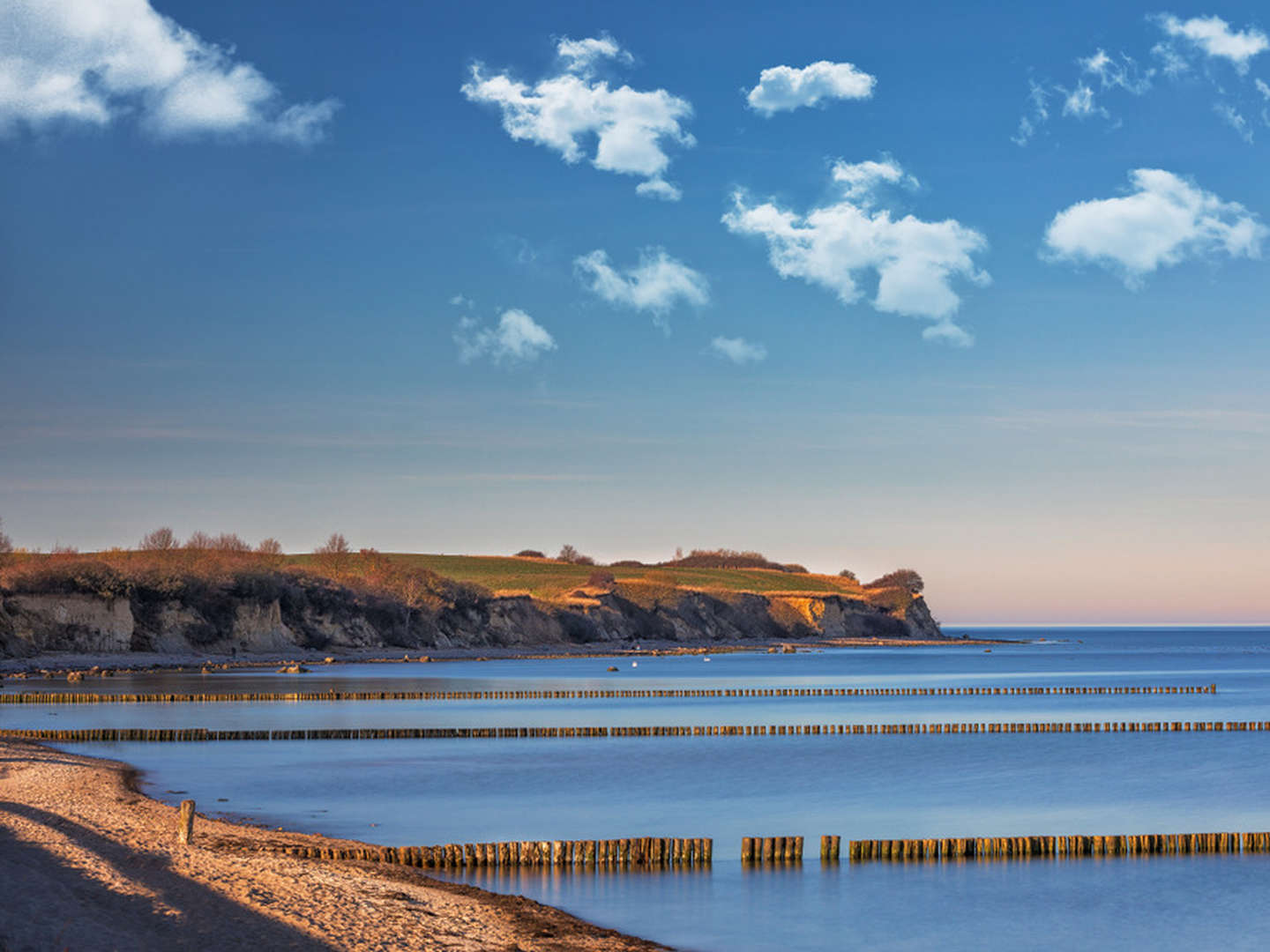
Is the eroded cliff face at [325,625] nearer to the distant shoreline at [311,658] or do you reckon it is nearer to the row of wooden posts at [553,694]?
the distant shoreline at [311,658]

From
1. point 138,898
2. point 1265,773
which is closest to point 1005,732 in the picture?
point 1265,773

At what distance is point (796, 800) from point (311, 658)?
83437mm

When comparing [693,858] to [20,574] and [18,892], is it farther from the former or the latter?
[20,574]

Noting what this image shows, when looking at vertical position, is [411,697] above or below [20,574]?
below

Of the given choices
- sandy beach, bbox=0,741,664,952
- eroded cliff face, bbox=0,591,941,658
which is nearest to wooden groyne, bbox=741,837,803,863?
sandy beach, bbox=0,741,664,952

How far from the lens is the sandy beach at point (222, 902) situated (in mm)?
15281

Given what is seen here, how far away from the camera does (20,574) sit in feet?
285

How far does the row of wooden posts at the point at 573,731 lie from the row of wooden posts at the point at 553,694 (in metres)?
14.3

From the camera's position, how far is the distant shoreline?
8294 cm

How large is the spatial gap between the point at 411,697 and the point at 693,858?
1819 inches

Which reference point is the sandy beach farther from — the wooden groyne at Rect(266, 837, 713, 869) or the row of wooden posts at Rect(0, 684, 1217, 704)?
the row of wooden posts at Rect(0, 684, 1217, 704)

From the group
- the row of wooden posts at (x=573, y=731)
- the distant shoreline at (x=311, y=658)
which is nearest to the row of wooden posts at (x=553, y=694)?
the row of wooden posts at (x=573, y=731)

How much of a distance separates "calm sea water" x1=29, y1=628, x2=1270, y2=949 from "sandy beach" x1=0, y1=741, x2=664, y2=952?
Answer: 5.72ft

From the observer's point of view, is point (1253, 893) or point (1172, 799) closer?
point (1253, 893)
